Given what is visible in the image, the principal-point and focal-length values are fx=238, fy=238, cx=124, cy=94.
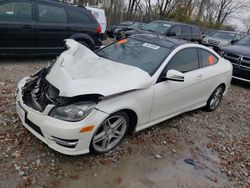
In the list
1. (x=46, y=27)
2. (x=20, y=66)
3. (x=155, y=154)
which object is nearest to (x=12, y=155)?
(x=155, y=154)

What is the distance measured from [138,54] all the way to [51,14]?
382 cm

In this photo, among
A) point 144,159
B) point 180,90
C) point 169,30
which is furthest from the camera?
point 169,30

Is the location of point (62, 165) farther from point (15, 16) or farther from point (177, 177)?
point (15, 16)

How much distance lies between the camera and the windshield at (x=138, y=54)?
11.9 feet

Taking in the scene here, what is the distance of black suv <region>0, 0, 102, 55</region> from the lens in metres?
5.86

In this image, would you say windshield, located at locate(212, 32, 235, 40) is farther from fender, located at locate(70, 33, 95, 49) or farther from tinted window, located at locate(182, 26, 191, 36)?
fender, located at locate(70, 33, 95, 49)

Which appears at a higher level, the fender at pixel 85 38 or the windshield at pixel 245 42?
the windshield at pixel 245 42

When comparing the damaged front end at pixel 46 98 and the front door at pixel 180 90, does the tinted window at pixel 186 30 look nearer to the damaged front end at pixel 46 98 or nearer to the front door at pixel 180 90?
the front door at pixel 180 90

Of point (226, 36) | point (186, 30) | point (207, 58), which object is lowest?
point (226, 36)

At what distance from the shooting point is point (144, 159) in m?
3.26

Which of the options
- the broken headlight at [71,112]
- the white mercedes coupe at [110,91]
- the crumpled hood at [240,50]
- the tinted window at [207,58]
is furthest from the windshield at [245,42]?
the broken headlight at [71,112]

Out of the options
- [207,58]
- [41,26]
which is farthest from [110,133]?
[41,26]

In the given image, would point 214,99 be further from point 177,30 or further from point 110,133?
point 177,30

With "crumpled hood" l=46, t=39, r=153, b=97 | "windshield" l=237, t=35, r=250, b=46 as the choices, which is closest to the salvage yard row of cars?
"crumpled hood" l=46, t=39, r=153, b=97
